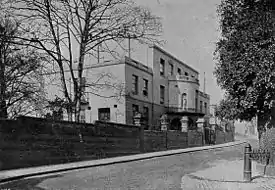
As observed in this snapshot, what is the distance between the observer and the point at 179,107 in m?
38.8

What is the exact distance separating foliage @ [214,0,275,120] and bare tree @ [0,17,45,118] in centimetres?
1180

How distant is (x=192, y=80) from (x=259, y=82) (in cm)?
3084

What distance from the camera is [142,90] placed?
32.8 m

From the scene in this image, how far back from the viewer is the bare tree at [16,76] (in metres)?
19.1

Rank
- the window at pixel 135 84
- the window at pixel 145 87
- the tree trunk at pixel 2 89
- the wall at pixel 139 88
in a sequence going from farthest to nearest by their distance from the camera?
the window at pixel 145 87, the window at pixel 135 84, the wall at pixel 139 88, the tree trunk at pixel 2 89

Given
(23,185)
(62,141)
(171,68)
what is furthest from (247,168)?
(171,68)

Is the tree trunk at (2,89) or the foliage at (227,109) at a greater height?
the tree trunk at (2,89)

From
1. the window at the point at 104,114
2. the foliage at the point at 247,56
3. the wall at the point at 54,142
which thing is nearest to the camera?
the foliage at the point at 247,56

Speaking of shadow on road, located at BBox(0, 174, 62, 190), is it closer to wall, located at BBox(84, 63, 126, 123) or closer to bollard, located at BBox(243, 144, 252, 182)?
bollard, located at BBox(243, 144, 252, 182)

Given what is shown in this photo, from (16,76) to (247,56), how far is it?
48.6ft

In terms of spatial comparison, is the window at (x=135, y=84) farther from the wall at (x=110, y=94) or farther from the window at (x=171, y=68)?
the window at (x=171, y=68)

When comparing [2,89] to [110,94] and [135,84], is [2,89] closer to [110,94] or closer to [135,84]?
[110,94]

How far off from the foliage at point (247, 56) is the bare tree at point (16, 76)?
38.7 ft

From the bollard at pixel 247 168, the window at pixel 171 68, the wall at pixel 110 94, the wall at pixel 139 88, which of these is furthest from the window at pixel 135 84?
the bollard at pixel 247 168
